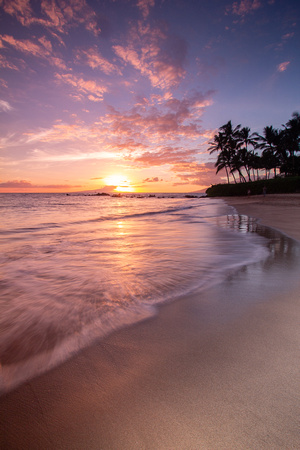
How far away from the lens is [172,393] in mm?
1301

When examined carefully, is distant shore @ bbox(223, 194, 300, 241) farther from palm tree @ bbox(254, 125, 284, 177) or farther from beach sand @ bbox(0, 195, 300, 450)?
palm tree @ bbox(254, 125, 284, 177)

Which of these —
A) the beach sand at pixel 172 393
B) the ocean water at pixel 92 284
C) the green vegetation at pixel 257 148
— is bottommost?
the ocean water at pixel 92 284

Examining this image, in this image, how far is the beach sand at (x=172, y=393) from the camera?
107 centimetres

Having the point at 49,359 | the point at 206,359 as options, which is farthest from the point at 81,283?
the point at 206,359

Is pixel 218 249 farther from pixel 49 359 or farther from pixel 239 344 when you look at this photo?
pixel 49 359

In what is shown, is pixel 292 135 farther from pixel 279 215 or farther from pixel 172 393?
pixel 172 393

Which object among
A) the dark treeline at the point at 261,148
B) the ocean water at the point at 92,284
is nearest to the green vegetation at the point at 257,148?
the dark treeline at the point at 261,148

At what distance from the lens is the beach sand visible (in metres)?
1.07

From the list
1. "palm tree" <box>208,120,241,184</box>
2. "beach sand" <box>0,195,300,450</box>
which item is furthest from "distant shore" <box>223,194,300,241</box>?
"palm tree" <box>208,120,241,184</box>

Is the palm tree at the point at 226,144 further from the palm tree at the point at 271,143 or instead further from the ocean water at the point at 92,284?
the ocean water at the point at 92,284

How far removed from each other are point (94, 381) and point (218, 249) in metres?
4.35

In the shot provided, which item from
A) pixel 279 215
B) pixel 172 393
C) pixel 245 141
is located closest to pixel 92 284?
pixel 172 393

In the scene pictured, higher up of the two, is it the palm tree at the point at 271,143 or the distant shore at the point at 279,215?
the palm tree at the point at 271,143

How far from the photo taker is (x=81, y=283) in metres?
3.38
